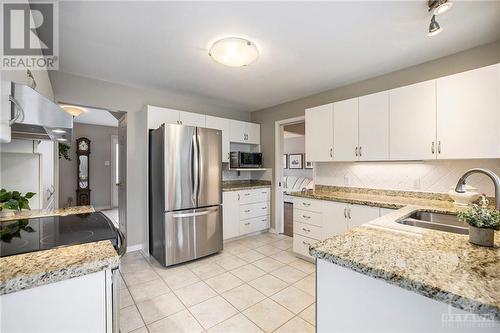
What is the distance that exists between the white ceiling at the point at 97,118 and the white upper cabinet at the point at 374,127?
4.97 metres

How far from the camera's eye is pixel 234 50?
202 centimetres

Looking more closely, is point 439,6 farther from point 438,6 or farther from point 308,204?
point 308,204

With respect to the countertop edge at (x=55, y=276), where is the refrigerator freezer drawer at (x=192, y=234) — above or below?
below

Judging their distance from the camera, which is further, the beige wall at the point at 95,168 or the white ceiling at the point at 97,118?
the beige wall at the point at 95,168

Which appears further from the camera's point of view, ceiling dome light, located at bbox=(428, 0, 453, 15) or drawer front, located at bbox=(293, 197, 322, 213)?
drawer front, located at bbox=(293, 197, 322, 213)

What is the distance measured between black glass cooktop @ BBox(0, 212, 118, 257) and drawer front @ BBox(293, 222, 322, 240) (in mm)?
2268

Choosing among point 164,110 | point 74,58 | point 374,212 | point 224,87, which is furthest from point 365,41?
point 74,58

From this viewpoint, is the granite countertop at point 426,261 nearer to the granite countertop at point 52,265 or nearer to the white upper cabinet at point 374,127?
the granite countertop at point 52,265

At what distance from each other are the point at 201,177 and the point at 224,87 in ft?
4.65

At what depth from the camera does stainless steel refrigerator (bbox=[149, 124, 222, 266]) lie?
8.91ft

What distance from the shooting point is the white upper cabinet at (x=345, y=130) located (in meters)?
2.71

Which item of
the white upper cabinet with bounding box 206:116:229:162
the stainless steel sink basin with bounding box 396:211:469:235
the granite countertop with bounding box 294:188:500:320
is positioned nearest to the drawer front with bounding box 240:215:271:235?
the white upper cabinet with bounding box 206:116:229:162

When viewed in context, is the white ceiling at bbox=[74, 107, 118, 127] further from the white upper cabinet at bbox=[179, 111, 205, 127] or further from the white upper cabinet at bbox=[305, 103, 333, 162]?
the white upper cabinet at bbox=[305, 103, 333, 162]

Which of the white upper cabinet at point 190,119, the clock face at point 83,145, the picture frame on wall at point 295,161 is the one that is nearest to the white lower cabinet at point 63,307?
the white upper cabinet at point 190,119
